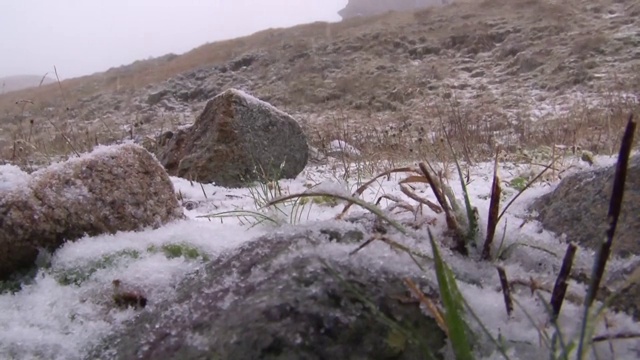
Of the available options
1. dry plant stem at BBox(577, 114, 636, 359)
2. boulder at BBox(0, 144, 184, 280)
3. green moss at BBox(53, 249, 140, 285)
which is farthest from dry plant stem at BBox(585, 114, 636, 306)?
boulder at BBox(0, 144, 184, 280)

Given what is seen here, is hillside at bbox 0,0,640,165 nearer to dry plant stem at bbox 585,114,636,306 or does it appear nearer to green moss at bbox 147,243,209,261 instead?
green moss at bbox 147,243,209,261

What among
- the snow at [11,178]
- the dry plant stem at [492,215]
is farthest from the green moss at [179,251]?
the dry plant stem at [492,215]

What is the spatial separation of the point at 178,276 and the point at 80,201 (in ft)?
1.79

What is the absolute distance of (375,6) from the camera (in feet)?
151

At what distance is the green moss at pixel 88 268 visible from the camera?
125cm

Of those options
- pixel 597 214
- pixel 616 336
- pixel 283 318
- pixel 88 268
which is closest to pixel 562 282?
pixel 616 336

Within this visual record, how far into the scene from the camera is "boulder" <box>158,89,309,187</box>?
393 cm

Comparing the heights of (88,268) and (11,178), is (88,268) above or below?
below

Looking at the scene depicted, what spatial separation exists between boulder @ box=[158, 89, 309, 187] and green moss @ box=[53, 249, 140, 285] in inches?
95.9

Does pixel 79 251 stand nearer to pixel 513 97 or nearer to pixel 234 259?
pixel 234 259

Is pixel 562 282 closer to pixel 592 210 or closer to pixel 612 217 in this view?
pixel 612 217

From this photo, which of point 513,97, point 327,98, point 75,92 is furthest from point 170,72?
point 513,97

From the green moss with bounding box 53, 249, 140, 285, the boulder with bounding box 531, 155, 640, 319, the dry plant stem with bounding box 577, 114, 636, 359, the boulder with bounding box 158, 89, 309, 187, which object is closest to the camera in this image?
the dry plant stem with bounding box 577, 114, 636, 359

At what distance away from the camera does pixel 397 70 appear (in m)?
17.1
